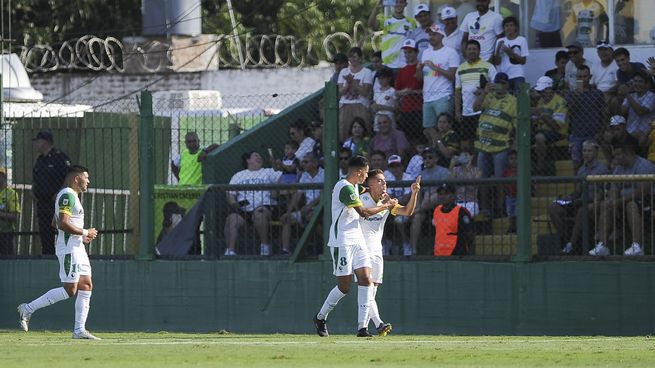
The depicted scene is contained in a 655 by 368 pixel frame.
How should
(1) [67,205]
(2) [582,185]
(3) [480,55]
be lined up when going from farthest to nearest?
(3) [480,55] → (2) [582,185] → (1) [67,205]

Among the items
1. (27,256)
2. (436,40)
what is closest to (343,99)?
(436,40)

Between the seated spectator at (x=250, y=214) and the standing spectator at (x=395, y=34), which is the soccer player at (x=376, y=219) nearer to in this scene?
the seated spectator at (x=250, y=214)

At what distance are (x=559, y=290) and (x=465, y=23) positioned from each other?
4.86 m

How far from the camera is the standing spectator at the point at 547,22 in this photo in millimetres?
21766

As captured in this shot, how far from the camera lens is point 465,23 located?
68.1ft

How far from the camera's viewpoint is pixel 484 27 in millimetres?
20391

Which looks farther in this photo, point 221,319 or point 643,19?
point 643,19

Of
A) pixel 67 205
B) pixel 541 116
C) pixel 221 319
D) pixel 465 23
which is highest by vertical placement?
pixel 465 23

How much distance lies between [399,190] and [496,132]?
134 cm

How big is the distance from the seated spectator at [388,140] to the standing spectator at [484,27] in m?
1.71

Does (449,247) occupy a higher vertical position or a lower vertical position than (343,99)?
lower

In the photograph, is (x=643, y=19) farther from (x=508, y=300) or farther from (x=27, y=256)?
(x=27, y=256)

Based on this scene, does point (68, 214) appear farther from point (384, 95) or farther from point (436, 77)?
point (436, 77)

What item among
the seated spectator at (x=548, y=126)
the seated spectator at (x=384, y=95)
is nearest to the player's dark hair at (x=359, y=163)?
the seated spectator at (x=548, y=126)
